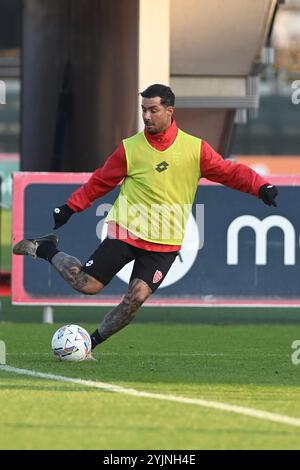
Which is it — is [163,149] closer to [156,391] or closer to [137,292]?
[137,292]

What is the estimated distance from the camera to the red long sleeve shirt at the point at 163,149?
12.1 metres

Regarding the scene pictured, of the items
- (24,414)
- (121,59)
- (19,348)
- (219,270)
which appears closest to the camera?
(24,414)

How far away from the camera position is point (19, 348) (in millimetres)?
14008

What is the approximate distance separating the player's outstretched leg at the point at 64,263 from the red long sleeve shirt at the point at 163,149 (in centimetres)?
40

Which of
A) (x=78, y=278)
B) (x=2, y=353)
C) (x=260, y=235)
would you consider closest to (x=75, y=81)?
(x=260, y=235)

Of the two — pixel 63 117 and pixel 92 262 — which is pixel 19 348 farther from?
pixel 63 117

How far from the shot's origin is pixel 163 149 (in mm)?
12062

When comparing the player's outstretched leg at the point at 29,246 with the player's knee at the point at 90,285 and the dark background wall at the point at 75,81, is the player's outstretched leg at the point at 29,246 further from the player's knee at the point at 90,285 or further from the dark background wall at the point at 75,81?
the dark background wall at the point at 75,81

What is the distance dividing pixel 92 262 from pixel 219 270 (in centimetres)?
480

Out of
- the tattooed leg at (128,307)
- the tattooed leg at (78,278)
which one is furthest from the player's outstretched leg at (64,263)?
the tattooed leg at (128,307)

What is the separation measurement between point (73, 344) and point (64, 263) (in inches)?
25.3

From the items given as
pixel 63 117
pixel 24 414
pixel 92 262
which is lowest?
pixel 24 414

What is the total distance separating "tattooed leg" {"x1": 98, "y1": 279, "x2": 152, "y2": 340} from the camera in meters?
12.1

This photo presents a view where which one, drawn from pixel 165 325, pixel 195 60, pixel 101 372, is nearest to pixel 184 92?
pixel 195 60
